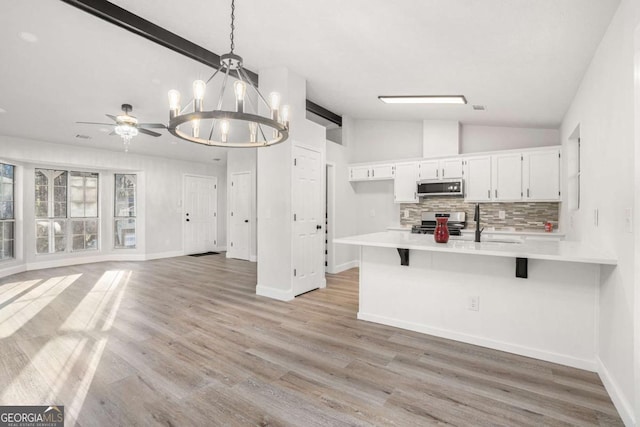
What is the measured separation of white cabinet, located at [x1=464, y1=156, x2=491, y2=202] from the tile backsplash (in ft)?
0.88

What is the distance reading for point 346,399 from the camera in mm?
1989

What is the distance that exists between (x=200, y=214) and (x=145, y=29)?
5839 mm

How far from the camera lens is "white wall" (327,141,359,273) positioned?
5.79 meters

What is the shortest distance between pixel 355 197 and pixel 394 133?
145 centimetres

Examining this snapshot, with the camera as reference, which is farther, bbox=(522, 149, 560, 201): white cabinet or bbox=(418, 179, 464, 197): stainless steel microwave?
bbox=(418, 179, 464, 197): stainless steel microwave

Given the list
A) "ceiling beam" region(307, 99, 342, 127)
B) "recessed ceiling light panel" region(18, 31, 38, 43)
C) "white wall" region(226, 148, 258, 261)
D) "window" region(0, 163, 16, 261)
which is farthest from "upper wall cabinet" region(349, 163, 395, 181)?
"window" region(0, 163, 16, 261)

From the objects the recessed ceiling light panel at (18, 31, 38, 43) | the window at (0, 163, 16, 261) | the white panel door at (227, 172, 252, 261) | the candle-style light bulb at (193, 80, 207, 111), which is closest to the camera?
the candle-style light bulb at (193, 80, 207, 111)

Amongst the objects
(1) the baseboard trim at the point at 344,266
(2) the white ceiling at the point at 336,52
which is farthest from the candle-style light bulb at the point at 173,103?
(1) the baseboard trim at the point at 344,266

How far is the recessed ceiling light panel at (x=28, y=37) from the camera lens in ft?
9.83

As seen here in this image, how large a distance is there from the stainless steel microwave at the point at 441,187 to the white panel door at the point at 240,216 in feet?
13.1

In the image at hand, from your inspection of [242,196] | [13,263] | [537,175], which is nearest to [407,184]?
[537,175]

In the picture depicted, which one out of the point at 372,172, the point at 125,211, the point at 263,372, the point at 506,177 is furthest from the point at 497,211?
the point at 125,211

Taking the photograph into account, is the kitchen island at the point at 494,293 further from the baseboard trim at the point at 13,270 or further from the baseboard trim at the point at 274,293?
the baseboard trim at the point at 13,270

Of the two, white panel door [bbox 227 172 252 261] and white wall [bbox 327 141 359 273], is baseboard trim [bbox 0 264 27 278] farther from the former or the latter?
white wall [bbox 327 141 359 273]
